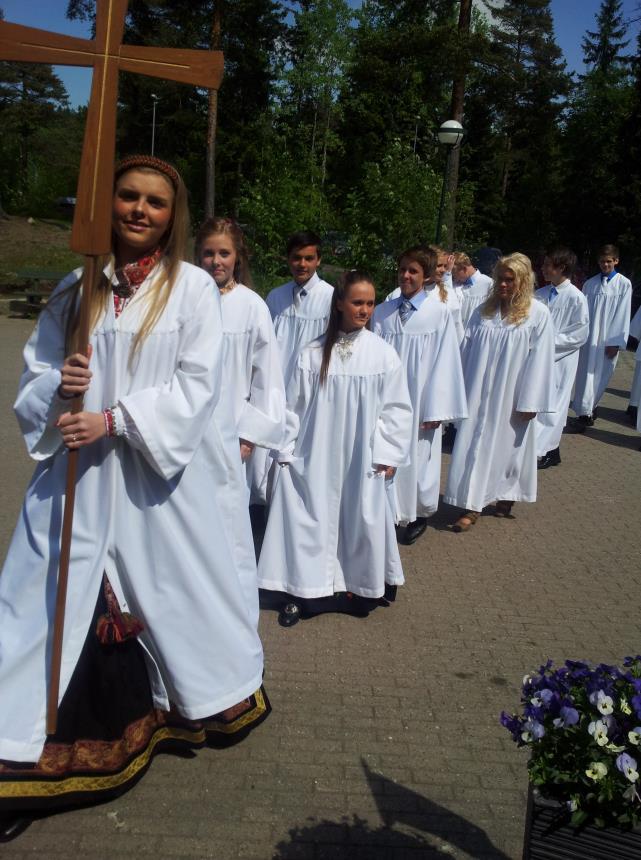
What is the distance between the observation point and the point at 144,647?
10.6 feet

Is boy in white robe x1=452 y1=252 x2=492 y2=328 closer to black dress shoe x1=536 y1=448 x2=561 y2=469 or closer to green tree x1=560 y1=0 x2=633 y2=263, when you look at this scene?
black dress shoe x1=536 y1=448 x2=561 y2=469

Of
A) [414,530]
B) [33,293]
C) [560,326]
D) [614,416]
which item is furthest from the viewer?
[33,293]

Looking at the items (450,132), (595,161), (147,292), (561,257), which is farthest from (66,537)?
(595,161)

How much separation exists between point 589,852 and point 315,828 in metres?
1.11

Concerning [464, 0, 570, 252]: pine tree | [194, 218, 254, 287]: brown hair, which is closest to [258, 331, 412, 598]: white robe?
[194, 218, 254, 287]: brown hair

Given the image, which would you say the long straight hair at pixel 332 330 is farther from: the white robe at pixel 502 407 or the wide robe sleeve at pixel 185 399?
the white robe at pixel 502 407

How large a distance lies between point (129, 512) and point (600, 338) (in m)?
9.73

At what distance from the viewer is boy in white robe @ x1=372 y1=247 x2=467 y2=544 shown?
6371mm

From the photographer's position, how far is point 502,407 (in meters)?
6.95

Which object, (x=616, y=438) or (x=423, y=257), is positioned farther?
(x=616, y=438)

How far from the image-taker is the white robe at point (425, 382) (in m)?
6.37

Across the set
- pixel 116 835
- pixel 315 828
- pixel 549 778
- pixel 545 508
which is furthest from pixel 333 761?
pixel 545 508

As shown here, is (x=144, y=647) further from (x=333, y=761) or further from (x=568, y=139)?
(x=568, y=139)

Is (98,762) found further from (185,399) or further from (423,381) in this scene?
(423,381)
